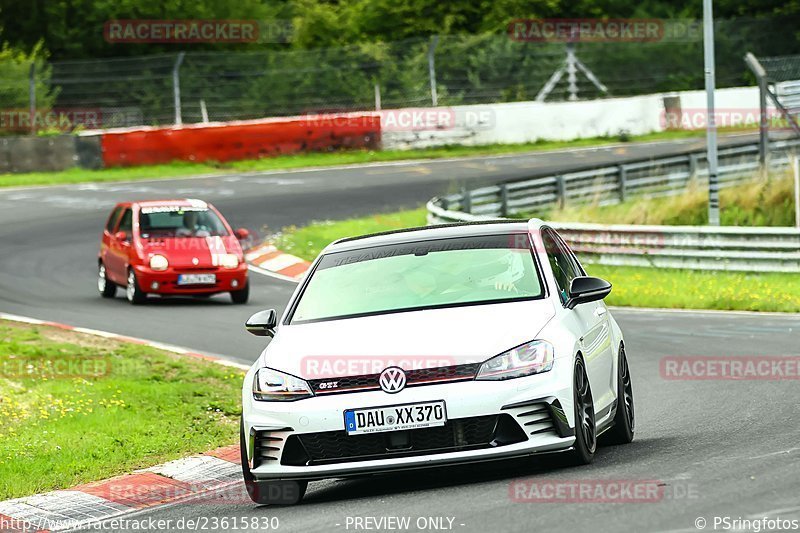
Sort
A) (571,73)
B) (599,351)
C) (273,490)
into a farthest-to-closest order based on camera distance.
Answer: (571,73), (599,351), (273,490)

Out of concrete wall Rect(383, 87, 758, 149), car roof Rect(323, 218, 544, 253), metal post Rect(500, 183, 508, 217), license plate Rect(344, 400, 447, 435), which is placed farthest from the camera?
concrete wall Rect(383, 87, 758, 149)

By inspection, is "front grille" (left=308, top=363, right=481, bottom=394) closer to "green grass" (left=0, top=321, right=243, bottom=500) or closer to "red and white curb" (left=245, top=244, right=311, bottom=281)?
"green grass" (left=0, top=321, right=243, bottom=500)

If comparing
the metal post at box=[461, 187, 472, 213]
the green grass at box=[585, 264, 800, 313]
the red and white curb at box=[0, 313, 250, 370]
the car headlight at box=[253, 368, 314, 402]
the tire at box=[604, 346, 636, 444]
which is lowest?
the green grass at box=[585, 264, 800, 313]

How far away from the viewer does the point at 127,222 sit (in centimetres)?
2186

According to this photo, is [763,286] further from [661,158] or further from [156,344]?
[661,158]

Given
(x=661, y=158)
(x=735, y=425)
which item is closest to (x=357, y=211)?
(x=661, y=158)

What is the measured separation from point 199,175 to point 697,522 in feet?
101

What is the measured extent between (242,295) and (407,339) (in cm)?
1272

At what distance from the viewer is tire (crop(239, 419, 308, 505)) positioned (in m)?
8.36

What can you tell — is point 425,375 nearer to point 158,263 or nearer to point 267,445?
point 267,445

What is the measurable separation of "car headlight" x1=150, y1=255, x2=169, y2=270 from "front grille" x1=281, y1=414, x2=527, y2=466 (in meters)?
12.8

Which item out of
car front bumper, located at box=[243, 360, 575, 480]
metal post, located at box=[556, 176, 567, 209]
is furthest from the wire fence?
car front bumper, located at box=[243, 360, 575, 480]

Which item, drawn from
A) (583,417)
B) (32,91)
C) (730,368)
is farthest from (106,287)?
(32,91)

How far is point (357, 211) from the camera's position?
3003cm
